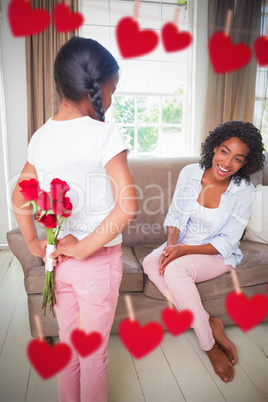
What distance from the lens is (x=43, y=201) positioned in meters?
0.68

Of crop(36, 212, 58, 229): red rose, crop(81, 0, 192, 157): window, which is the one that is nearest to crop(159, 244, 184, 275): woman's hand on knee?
crop(36, 212, 58, 229): red rose

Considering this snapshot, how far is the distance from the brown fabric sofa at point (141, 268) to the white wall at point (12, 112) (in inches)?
51.2

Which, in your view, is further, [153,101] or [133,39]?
[153,101]

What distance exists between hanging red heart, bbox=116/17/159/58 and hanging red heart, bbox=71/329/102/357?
0.68 meters

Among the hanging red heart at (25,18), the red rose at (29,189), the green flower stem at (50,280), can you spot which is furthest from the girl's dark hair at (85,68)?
the green flower stem at (50,280)

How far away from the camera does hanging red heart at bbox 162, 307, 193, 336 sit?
51.0 inches

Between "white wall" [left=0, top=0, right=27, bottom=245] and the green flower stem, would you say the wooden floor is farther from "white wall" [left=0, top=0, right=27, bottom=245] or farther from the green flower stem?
"white wall" [left=0, top=0, right=27, bottom=245]

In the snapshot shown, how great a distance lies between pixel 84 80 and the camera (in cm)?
64

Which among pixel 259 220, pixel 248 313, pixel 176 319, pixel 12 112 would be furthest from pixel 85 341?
pixel 12 112

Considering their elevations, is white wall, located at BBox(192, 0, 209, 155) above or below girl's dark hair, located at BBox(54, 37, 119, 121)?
above

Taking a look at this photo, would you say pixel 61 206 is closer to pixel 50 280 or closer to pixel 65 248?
pixel 65 248

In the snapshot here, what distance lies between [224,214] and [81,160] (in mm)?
1006

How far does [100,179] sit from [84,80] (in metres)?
0.22

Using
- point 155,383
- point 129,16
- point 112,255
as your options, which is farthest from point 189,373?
point 129,16
